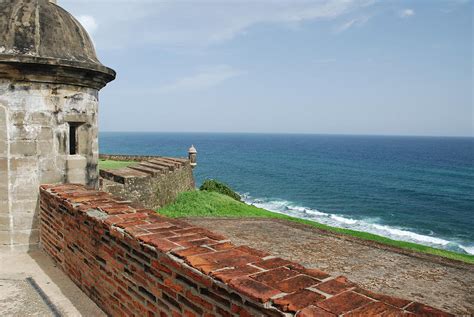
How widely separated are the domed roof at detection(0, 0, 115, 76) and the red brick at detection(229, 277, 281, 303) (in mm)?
4076

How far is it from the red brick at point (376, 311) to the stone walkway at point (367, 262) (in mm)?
9993

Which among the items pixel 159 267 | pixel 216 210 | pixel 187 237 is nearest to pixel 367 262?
pixel 216 210

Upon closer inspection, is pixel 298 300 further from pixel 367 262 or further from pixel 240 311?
pixel 367 262

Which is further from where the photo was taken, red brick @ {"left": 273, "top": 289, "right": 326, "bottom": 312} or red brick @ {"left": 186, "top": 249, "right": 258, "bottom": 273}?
red brick @ {"left": 186, "top": 249, "right": 258, "bottom": 273}

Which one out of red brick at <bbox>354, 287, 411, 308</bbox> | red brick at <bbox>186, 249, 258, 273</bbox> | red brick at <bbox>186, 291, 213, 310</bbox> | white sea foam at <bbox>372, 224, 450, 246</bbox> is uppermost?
red brick at <bbox>186, 249, 258, 273</bbox>

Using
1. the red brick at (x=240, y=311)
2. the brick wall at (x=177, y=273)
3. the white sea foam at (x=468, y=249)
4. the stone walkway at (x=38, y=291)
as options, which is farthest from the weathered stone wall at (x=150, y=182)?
the white sea foam at (x=468, y=249)

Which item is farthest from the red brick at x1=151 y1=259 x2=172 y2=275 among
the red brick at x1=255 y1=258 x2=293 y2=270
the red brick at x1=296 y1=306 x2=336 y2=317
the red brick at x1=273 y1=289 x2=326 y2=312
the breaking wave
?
the breaking wave

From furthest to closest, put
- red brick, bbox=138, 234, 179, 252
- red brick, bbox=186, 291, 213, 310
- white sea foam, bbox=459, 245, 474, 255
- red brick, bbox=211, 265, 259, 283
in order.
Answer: white sea foam, bbox=459, 245, 474, 255, red brick, bbox=138, 234, 179, 252, red brick, bbox=186, 291, 213, 310, red brick, bbox=211, 265, 259, 283

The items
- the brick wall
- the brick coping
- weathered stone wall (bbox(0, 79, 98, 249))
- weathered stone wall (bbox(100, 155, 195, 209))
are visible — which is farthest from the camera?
weathered stone wall (bbox(100, 155, 195, 209))

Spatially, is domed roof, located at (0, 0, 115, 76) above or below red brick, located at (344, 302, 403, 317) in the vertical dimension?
above

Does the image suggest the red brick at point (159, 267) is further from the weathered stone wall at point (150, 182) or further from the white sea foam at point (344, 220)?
the white sea foam at point (344, 220)

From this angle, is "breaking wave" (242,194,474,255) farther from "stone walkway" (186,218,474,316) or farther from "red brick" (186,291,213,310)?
"red brick" (186,291,213,310)

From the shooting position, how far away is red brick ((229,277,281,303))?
1867 mm

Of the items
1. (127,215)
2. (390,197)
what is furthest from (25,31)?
(390,197)
